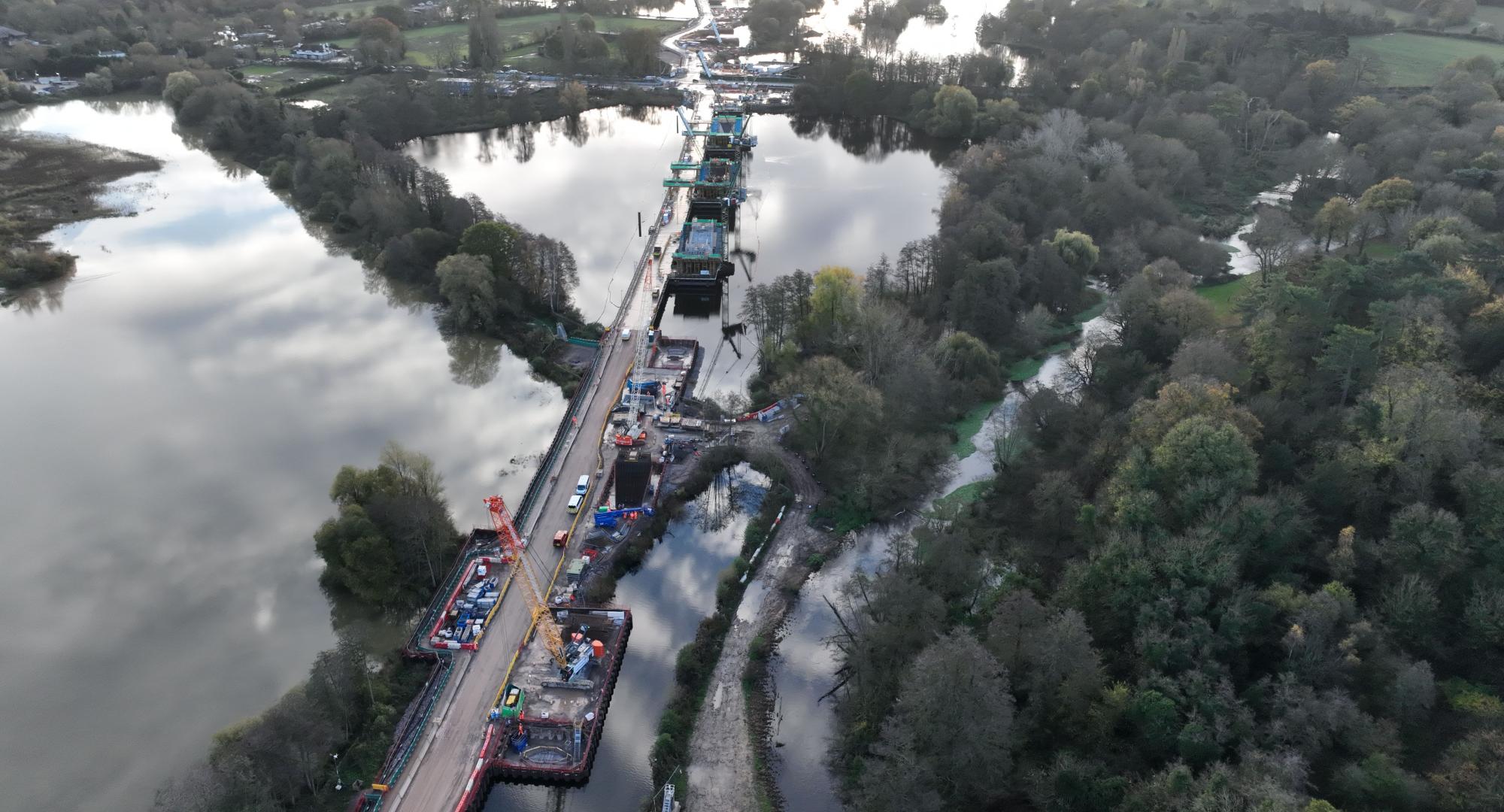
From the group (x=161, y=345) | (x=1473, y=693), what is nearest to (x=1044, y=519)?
(x=1473, y=693)

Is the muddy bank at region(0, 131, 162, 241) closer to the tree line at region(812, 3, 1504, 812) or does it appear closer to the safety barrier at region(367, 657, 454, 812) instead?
the safety barrier at region(367, 657, 454, 812)

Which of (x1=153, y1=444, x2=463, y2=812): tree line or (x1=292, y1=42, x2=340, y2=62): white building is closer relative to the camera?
(x1=153, y1=444, x2=463, y2=812): tree line

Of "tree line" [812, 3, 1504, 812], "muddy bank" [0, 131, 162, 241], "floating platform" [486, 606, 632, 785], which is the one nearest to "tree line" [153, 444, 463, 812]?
"floating platform" [486, 606, 632, 785]

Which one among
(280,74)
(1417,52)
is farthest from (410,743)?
(1417,52)

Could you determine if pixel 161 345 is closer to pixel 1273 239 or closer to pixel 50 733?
pixel 50 733

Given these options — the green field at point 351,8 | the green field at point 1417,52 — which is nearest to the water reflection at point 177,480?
the green field at point 351,8

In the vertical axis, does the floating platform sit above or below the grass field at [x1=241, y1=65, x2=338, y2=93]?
below
